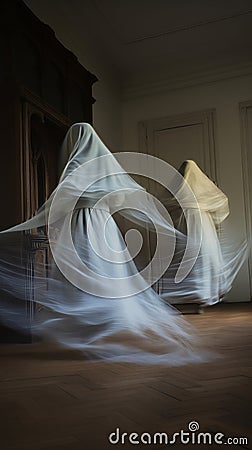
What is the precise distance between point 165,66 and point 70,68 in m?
2.00

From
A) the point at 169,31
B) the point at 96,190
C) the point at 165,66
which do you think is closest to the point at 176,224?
the point at 96,190

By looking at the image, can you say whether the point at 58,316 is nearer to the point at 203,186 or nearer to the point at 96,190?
the point at 96,190

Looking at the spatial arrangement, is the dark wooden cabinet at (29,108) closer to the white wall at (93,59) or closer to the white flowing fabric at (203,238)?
the white wall at (93,59)

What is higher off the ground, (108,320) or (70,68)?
(70,68)

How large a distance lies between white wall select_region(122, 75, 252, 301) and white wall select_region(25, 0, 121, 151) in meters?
0.54

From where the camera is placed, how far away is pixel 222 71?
5355 mm

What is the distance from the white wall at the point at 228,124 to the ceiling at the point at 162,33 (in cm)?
22

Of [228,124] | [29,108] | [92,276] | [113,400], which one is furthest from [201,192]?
[113,400]

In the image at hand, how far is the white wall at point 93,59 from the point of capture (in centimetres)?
407

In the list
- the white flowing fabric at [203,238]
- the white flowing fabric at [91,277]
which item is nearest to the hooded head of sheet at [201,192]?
the white flowing fabric at [203,238]

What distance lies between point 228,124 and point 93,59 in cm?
153

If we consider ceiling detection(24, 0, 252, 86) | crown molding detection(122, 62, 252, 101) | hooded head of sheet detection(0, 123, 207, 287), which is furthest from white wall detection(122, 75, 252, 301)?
hooded head of sheet detection(0, 123, 207, 287)

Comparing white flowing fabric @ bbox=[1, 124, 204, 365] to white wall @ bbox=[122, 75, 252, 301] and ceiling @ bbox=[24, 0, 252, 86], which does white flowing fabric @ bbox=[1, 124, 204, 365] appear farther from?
white wall @ bbox=[122, 75, 252, 301]

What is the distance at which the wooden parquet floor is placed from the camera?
857mm
